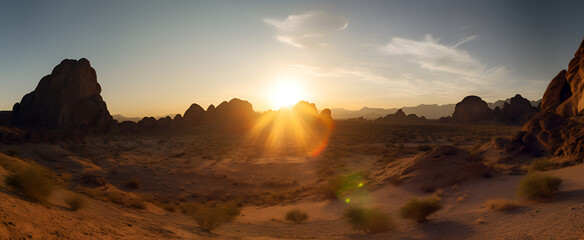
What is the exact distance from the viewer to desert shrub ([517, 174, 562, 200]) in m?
8.22

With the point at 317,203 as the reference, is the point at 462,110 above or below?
above

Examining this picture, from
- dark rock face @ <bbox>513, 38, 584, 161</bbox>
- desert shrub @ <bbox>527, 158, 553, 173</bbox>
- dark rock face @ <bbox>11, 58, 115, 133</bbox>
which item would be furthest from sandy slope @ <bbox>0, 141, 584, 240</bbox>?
dark rock face @ <bbox>11, 58, 115, 133</bbox>

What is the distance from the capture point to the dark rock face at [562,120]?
13.3 meters

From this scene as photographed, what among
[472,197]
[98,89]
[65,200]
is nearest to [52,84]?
[98,89]

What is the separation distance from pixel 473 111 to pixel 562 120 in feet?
314

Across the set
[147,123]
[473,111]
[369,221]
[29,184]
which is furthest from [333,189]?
[473,111]

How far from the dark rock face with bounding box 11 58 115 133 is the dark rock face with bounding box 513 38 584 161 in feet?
183

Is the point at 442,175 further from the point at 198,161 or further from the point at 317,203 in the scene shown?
the point at 198,161

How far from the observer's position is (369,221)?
936 centimetres

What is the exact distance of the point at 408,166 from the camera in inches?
610

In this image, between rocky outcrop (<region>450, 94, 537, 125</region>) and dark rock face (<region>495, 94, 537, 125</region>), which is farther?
rocky outcrop (<region>450, 94, 537, 125</region>)

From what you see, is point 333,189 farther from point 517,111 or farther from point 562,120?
point 517,111

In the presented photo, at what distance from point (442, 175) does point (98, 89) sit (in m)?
59.4

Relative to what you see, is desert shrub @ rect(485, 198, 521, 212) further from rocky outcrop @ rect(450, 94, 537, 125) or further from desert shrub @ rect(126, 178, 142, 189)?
rocky outcrop @ rect(450, 94, 537, 125)
